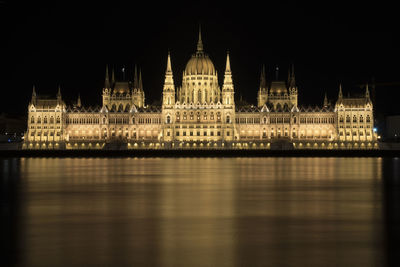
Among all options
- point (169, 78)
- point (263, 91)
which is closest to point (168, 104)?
point (169, 78)

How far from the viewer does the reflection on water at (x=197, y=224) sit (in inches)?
736

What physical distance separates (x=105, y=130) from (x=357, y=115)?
2234 inches

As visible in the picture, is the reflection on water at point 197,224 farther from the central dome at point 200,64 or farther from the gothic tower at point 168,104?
the central dome at point 200,64

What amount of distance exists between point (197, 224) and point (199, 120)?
406 feet

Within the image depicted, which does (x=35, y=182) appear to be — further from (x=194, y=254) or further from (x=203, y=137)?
(x=203, y=137)

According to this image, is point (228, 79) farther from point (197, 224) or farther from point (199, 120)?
point (197, 224)

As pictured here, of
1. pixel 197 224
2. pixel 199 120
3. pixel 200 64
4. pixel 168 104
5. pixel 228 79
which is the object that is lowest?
pixel 197 224

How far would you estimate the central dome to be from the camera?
155500 mm

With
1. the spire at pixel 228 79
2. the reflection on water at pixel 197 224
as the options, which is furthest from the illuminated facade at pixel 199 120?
the reflection on water at pixel 197 224

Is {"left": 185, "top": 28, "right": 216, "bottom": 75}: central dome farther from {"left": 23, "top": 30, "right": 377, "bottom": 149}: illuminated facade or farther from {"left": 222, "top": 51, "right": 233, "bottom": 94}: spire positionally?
{"left": 222, "top": 51, "right": 233, "bottom": 94}: spire

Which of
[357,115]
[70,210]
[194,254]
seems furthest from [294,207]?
[357,115]

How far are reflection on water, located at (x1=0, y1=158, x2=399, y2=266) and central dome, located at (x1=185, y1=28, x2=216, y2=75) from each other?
4469 inches

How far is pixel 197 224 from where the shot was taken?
2489 centimetres

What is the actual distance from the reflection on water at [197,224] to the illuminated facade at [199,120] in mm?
103670
